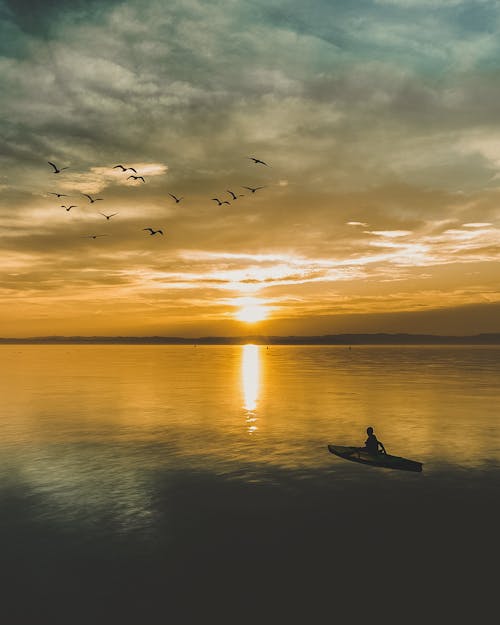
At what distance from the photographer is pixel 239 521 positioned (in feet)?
87.5

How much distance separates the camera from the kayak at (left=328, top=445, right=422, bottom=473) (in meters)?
35.5

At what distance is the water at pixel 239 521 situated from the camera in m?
18.6

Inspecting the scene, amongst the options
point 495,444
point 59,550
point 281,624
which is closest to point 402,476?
point 495,444

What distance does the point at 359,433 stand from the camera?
53.0 metres

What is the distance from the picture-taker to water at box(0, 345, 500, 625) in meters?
18.6

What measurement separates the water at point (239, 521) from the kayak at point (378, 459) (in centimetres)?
66

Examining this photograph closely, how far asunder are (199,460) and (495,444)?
27.8m

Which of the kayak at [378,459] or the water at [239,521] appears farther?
the kayak at [378,459]

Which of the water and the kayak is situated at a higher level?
the kayak

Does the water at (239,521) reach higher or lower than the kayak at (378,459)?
lower

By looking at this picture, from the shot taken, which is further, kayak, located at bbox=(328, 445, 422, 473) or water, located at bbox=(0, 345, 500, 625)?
kayak, located at bbox=(328, 445, 422, 473)

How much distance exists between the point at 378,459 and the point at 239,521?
14729 mm

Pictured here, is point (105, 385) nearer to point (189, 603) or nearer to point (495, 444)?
point (495, 444)

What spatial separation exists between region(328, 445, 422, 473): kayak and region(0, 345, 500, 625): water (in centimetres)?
66
